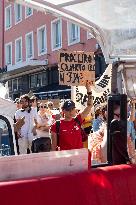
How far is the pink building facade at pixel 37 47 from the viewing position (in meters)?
26.7

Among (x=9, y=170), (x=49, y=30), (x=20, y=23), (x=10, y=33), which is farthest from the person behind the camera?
(x=10, y=33)

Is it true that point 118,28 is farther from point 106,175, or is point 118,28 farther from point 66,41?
point 66,41

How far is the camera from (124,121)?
4.82 metres

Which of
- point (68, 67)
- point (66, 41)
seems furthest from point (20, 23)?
point (68, 67)

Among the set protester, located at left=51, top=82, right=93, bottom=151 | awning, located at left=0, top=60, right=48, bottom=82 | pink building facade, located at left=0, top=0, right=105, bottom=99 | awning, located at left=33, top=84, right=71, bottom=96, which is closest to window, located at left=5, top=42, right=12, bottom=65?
pink building facade, located at left=0, top=0, right=105, bottom=99

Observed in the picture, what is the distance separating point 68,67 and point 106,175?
13.0 ft

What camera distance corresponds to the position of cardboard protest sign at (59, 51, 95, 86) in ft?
25.7

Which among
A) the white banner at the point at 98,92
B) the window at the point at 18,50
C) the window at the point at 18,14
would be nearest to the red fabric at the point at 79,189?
the white banner at the point at 98,92

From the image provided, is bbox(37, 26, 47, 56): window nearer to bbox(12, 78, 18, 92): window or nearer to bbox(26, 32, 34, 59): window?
bbox(26, 32, 34, 59): window

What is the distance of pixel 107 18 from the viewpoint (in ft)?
17.8

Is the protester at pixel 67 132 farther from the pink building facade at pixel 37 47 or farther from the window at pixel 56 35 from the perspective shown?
the window at pixel 56 35

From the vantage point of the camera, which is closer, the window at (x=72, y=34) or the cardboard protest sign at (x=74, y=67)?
the cardboard protest sign at (x=74, y=67)

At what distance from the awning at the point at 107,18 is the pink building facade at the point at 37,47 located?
1840 cm

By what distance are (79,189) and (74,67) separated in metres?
4.24
